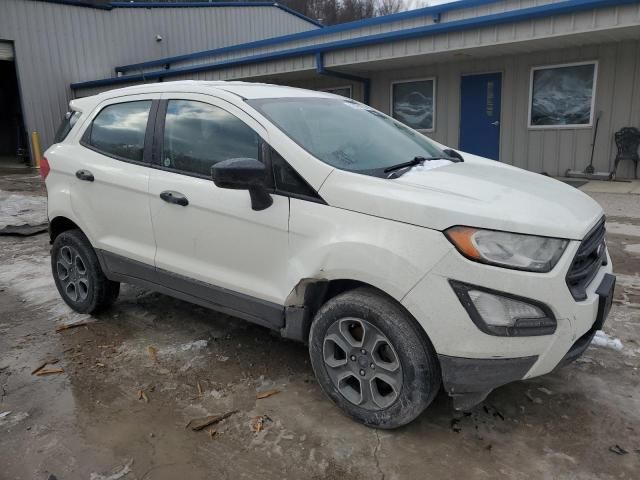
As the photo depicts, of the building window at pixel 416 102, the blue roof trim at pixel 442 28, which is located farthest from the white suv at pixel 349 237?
the building window at pixel 416 102

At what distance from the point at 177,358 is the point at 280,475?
1427 millimetres

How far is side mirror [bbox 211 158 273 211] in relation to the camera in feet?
8.84

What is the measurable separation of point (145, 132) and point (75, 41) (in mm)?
17766

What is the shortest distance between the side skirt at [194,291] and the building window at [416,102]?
9827mm

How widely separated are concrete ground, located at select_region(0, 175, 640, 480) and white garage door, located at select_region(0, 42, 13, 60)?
16.5 metres

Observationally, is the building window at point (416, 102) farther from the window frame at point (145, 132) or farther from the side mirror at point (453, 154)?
the window frame at point (145, 132)

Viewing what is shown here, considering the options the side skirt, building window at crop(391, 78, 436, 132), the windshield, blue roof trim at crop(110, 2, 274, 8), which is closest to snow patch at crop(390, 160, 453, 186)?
the windshield

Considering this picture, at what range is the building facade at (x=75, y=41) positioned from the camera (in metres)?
17.3

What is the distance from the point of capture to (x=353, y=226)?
8.54 feet

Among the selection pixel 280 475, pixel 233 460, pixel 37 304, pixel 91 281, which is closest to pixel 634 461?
pixel 280 475

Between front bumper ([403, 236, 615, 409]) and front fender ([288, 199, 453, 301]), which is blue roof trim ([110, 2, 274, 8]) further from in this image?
front bumper ([403, 236, 615, 409])

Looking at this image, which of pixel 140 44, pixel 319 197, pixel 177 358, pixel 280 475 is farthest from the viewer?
pixel 140 44

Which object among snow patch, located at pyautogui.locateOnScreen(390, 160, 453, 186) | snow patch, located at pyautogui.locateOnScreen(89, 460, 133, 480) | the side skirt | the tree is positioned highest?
the tree

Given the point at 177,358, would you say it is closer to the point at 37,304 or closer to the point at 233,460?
the point at 233,460
